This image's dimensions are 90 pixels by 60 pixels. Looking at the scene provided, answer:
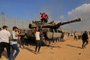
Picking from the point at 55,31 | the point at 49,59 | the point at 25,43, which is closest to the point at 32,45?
the point at 25,43

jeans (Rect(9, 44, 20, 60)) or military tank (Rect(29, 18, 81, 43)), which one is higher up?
military tank (Rect(29, 18, 81, 43))

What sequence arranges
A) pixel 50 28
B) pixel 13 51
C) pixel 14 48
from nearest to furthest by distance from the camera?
1. pixel 14 48
2. pixel 13 51
3. pixel 50 28

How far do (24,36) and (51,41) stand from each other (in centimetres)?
246

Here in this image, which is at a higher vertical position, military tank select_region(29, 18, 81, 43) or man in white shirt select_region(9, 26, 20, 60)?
military tank select_region(29, 18, 81, 43)

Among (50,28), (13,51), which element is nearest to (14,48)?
(13,51)

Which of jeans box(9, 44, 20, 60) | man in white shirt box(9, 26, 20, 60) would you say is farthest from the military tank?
jeans box(9, 44, 20, 60)

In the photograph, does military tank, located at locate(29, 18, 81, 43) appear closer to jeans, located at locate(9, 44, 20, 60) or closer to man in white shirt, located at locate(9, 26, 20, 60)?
man in white shirt, located at locate(9, 26, 20, 60)

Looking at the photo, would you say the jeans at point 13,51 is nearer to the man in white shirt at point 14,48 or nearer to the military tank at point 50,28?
the man in white shirt at point 14,48

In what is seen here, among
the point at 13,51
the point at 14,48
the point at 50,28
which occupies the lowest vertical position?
the point at 13,51

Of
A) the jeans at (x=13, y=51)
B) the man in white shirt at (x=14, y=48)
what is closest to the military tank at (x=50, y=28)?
the man in white shirt at (x=14, y=48)

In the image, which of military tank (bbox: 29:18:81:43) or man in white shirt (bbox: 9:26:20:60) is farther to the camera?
military tank (bbox: 29:18:81:43)

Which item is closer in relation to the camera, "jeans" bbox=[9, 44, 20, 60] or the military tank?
"jeans" bbox=[9, 44, 20, 60]

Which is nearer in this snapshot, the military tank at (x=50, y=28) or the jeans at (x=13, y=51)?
the jeans at (x=13, y=51)

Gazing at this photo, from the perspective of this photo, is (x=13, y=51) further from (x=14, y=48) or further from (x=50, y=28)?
(x=50, y=28)
